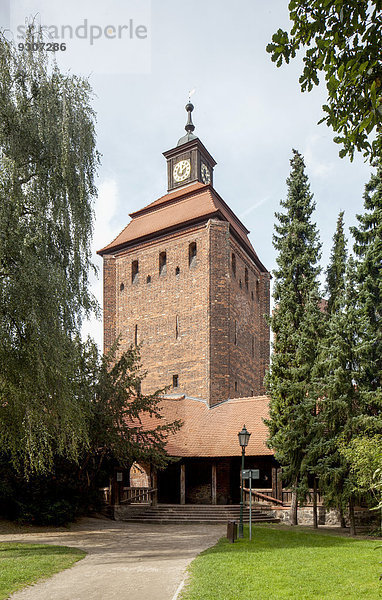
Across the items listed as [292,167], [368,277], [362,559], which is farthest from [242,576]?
[292,167]

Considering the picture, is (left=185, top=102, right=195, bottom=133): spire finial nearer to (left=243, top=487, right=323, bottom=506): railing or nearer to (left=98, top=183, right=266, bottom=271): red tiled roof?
(left=98, top=183, right=266, bottom=271): red tiled roof

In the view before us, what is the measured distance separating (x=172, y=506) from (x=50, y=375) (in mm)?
13400

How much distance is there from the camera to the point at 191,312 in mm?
30938

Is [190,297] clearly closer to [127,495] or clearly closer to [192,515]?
[127,495]

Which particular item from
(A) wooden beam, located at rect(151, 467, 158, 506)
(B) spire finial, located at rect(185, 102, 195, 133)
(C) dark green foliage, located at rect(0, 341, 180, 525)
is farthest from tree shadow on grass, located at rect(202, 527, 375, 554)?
(B) spire finial, located at rect(185, 102, 195, 133)

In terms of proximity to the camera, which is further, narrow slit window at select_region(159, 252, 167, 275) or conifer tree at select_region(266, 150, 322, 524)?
narrow slit window at select_region(159, 252, 167, 275)

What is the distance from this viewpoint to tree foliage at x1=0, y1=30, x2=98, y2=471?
11.4m

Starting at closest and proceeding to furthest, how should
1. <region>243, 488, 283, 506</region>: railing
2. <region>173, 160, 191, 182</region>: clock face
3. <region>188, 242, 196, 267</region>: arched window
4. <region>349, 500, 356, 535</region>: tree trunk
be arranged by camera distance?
1. <region>349, 500, 356, 535</region>: tree trunk
2. <region>243, 488, 283, 506</region>: railing
3. <region>188, 242, 196, 267</region>: arched window
4. <region>173, 160, 191, 182</region>: clock face

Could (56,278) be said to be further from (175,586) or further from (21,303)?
(175,586)

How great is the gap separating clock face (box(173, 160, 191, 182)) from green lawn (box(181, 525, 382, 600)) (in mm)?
27731

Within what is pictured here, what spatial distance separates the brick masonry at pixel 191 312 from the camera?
29.8 meters

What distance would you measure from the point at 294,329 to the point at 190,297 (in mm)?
9248

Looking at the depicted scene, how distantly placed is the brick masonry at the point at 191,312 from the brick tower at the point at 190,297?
56 mm

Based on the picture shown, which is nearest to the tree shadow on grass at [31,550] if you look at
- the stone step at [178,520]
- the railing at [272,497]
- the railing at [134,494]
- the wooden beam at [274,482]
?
the stone step at [178,520]
